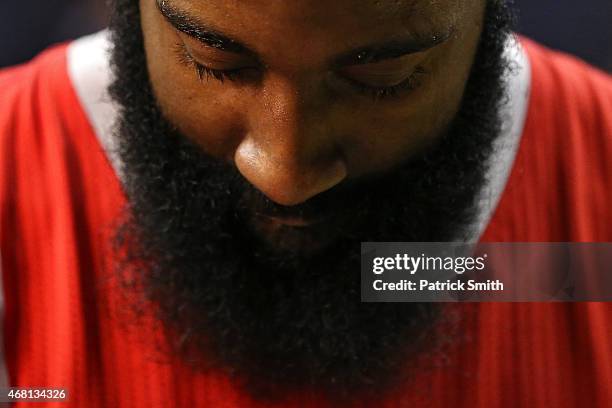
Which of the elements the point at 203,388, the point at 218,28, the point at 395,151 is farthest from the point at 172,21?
the point at 203,388

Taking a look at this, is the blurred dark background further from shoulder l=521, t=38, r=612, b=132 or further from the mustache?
the mustache

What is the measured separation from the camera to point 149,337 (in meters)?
→ 0.61

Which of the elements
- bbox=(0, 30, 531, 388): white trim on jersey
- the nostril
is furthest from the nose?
bbox=(0, 30, 531, 388): white trim on jersey

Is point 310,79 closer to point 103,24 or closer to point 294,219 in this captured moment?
point 294,219

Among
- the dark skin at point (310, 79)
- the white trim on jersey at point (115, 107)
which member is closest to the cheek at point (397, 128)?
the dark skin at point (310, 79)

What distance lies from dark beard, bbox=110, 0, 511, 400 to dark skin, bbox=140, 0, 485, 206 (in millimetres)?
37

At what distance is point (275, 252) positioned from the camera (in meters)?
0.57

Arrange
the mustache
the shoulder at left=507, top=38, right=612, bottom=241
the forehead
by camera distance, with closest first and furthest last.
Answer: the forehead < the mustache < the shoulder at left=507, top=38, right=612, bottom=241

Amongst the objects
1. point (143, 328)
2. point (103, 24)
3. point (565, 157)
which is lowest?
point (143, 328)

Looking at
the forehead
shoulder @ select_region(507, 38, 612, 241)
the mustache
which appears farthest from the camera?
shoulder @ select_region(507, 38, 612, 241)

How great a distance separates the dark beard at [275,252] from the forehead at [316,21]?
13 cm

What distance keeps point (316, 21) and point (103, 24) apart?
45 centimetres

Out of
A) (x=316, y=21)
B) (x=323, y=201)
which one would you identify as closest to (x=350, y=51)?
(x=316, y=21)

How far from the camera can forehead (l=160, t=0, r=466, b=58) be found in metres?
0.42
